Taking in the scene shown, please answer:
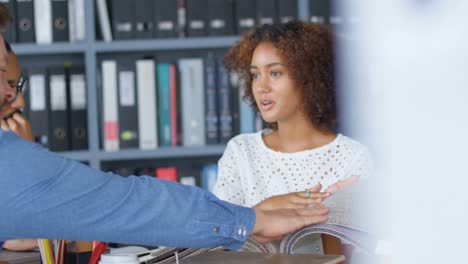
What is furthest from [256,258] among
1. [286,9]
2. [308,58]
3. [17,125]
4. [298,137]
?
[286,9]

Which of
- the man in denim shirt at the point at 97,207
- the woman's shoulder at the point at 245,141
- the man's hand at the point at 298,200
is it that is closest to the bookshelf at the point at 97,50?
the woman's shoulder at the point at 245,141

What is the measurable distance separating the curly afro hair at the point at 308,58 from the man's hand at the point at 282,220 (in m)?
1.01

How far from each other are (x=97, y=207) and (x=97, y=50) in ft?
6.85

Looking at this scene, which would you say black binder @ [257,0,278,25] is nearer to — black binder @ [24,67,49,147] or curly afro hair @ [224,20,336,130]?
curly afro hair @ [224,20,336,130]

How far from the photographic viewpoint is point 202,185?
9.48ft

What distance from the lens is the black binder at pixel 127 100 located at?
2777 millimetres

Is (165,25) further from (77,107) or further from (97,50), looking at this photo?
(77,107)

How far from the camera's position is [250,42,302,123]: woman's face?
6.64 ft

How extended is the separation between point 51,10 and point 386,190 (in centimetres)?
258

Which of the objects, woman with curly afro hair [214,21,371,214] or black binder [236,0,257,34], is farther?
black binder [236,0,257,34]

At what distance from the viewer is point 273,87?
6.70 ft

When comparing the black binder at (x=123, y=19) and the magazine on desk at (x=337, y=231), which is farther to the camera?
the black binder at (x=123, y=19)

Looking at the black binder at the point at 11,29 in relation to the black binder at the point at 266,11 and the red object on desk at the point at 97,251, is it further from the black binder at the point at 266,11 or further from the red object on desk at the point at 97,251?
the red object on desk at the point at 97,251

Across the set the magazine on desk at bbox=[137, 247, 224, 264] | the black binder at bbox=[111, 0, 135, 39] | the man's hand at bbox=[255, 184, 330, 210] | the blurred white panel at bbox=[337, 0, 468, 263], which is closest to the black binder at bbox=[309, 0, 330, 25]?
the black binder at bbox=[111, 0, 135, 39]
